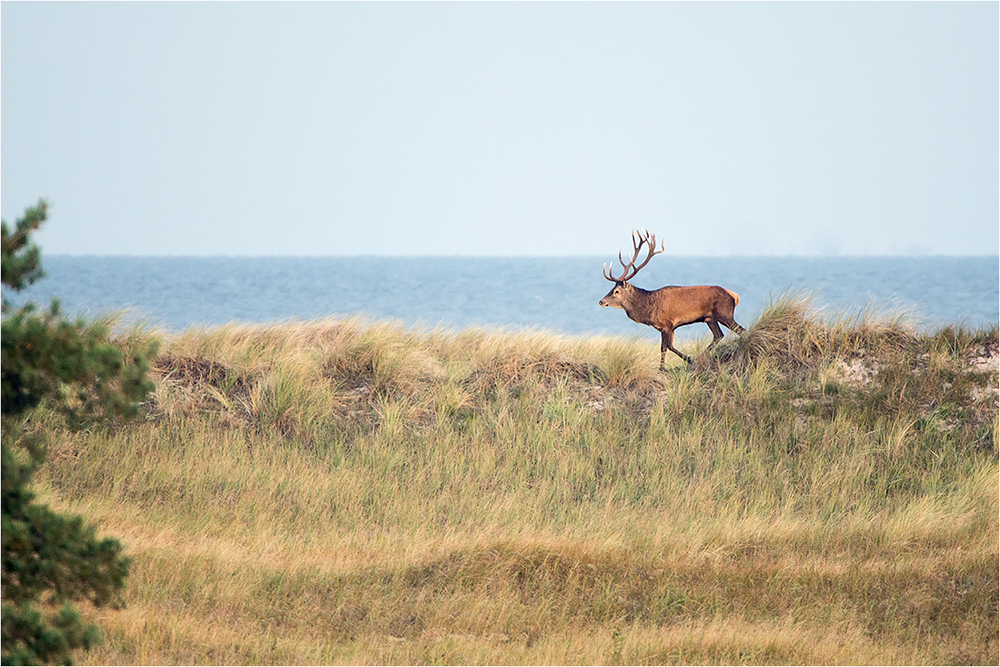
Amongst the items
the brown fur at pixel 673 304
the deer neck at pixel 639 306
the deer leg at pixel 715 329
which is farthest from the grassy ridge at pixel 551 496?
the deer neck at pixel 639 306

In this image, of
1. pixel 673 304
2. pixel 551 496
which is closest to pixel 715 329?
pixel 673 304

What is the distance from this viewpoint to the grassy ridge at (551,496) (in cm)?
607

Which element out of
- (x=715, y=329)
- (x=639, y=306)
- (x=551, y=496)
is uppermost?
(x=639, y=306)

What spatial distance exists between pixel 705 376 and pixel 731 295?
3.88ft

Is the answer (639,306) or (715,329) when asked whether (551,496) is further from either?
(715,329)

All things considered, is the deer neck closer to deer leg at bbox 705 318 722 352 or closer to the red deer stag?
the red deer stag

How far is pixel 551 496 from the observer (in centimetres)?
895

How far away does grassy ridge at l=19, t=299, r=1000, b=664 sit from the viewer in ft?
19.9

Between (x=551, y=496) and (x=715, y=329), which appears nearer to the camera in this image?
(x=551, y=496)

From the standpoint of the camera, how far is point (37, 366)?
3771 millimetres

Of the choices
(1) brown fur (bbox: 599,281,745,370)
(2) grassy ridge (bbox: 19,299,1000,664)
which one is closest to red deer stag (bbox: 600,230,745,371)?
(1) brown fur (bbox: 599,281,745,370)

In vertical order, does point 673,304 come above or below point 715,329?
above

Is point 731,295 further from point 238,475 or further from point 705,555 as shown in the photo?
point 238,475

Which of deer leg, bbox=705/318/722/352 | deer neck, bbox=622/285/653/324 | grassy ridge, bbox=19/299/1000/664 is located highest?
deer neck, bbox=622/285/653/324
